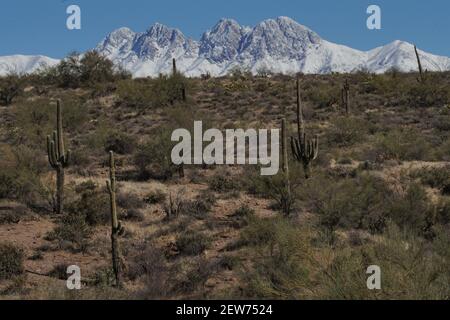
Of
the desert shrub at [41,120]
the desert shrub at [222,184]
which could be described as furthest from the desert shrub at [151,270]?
the desert shrub at [41,120]

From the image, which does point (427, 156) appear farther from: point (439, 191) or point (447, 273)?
point (447, 273)

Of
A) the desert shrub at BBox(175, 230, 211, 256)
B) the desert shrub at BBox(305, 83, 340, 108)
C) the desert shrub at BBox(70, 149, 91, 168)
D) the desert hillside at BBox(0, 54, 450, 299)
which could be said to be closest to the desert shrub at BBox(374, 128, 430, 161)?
the desert hillside at BBox(0, 54, 450, 299)

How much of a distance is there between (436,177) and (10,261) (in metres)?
12.4

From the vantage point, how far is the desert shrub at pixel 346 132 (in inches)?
859

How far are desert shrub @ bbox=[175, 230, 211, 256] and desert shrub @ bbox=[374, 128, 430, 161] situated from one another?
9.81m

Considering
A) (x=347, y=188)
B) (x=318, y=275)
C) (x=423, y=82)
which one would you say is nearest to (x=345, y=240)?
(x=347, y=188)

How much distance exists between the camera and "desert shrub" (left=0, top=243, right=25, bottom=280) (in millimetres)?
9511

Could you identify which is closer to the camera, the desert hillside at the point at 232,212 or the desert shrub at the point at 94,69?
the desert hillside at the point at 232,212

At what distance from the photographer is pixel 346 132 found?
73.4 ft

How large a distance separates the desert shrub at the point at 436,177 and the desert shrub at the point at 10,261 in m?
11.6

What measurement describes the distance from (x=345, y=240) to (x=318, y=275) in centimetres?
350

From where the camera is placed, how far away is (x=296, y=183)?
46.1ft

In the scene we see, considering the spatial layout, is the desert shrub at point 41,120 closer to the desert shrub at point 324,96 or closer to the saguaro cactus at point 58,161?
the saguaro cactus at point 58,161

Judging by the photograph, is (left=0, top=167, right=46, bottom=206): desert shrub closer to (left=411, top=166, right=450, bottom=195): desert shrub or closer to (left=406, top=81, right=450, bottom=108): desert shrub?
(left=411, top=166, right=450, bottom=195): desert shrub
